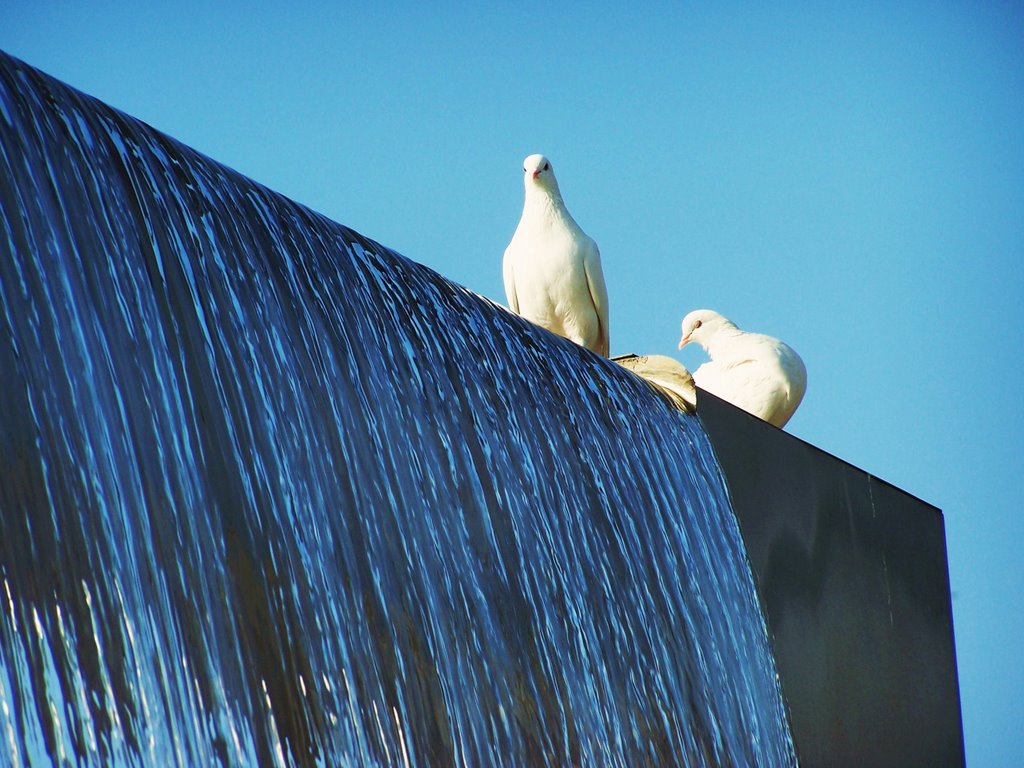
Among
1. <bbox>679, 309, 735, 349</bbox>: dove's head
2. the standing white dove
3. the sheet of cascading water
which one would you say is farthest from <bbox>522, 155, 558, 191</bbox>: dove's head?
the sheet of cascading water

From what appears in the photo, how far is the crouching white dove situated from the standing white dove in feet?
1.60

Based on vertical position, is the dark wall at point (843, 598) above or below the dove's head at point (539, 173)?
below

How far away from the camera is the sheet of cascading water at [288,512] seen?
6.06 ft

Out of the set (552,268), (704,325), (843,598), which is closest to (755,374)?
(704,325)

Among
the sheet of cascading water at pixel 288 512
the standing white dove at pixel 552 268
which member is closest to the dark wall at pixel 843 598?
the sheet of cascading water at pixel 288 512

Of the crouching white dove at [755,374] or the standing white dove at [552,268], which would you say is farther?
the crouching white dove at [755,374]

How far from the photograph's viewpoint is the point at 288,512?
2.26m

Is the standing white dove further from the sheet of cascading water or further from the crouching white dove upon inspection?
the sheet of cascading water

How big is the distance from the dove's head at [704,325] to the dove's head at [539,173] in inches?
32.7

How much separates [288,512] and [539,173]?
2.97m

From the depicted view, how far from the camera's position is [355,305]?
111 inches

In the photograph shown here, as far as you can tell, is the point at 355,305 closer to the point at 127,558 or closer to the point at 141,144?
the point at 141,144

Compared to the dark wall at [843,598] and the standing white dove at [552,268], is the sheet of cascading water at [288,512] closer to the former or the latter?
the dark wall at [843,598]

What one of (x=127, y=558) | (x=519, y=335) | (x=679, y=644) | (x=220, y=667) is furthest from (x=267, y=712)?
(x=519, y=335)
